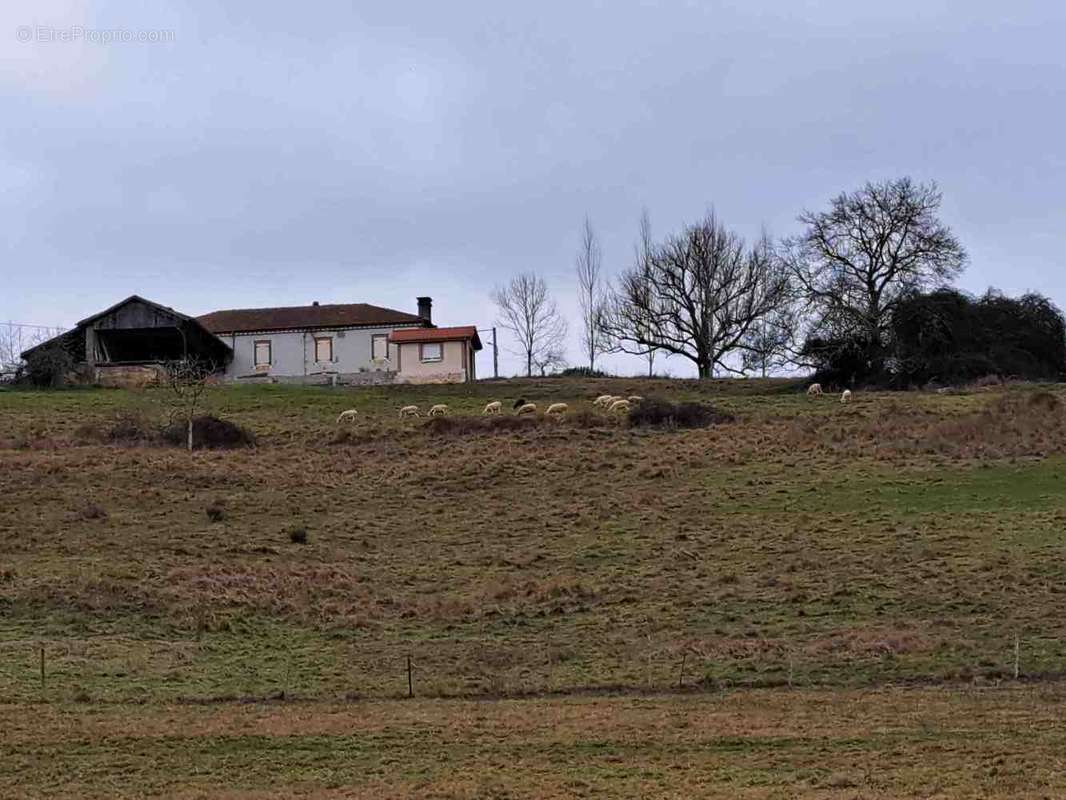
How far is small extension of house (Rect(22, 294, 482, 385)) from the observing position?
71000 mm

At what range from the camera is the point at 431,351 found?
7131cm

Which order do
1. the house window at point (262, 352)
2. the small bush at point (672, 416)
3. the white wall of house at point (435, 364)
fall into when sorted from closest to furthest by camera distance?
the small bush at point (672, 416) < the white wall of house at point (435, 364) < the house window at point (262, 352)

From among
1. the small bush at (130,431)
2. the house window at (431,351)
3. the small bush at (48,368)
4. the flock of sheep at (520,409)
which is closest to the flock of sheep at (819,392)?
the flock of sheep at (520,409)

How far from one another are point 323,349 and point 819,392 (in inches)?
1176

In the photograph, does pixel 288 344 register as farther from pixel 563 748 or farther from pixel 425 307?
pixel 563 748

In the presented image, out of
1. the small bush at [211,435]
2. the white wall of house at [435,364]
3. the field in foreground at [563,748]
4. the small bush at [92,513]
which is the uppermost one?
the white wall of house at [435,364]

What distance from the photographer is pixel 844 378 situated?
68812 millimetres

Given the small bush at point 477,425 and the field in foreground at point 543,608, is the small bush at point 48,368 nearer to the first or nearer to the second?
the field in foreground at point 543,608

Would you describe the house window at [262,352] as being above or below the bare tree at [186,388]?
above

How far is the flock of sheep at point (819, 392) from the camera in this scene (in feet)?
190

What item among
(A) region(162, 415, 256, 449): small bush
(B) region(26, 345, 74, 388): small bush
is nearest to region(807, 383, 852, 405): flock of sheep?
(A) region(162, 415, 256, 449): small bush

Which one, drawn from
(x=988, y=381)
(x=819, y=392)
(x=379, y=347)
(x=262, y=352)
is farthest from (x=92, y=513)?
(x=988, y=381)

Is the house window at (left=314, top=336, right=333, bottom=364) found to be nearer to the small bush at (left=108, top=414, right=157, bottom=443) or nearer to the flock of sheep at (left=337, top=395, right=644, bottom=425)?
the flock of sheep at (left=337, top=395, right=644, bottom=425)

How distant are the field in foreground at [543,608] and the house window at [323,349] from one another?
22381mm
